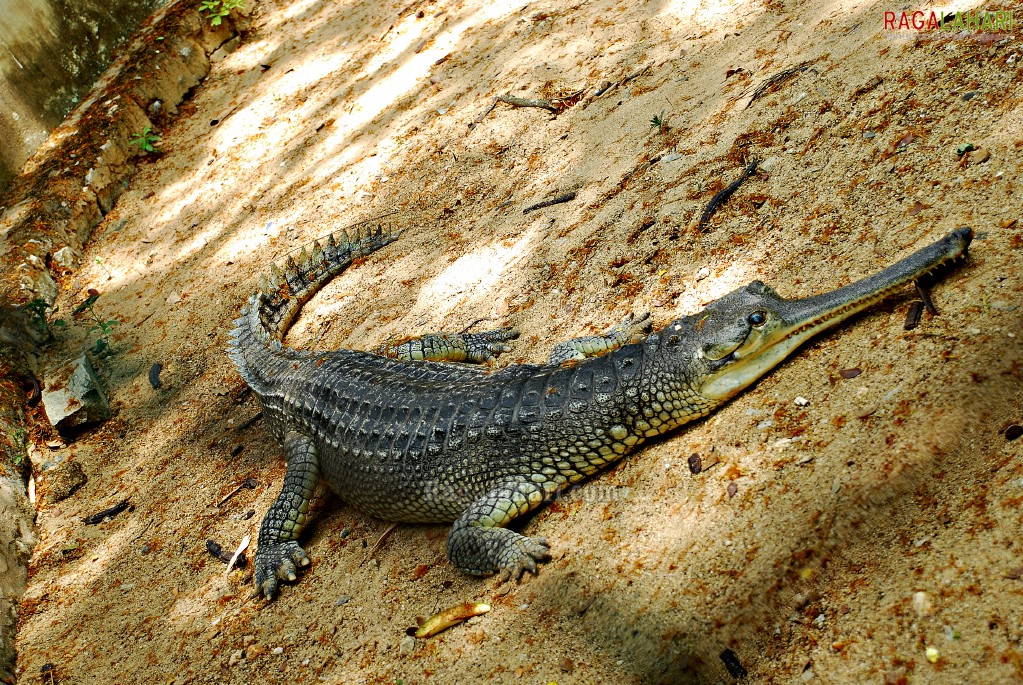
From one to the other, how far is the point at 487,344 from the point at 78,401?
11.9ft

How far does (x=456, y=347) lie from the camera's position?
5.13 m

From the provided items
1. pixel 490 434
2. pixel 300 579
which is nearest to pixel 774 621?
pixel 490 434

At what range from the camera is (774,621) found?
9.12 ft

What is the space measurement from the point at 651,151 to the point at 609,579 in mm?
3355

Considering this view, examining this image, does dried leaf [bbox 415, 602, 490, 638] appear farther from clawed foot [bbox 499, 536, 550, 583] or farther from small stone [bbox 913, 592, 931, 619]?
small stone [bbox 913, 592, 931, 619]

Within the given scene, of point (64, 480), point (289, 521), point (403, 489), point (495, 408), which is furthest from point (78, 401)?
point (495, 408)

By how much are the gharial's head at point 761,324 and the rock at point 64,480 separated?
4.75m

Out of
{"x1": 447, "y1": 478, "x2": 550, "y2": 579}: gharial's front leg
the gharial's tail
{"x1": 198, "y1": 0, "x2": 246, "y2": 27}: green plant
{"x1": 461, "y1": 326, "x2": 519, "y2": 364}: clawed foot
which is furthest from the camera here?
{"x1": 198, "y1": 0, "x2": 246, "y2": 27}: green plant

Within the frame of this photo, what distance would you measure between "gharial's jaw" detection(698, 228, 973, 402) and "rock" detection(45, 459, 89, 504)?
4.89 m

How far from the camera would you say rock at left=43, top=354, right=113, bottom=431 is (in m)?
6.29

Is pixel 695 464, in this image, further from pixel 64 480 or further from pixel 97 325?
pixel 97 325

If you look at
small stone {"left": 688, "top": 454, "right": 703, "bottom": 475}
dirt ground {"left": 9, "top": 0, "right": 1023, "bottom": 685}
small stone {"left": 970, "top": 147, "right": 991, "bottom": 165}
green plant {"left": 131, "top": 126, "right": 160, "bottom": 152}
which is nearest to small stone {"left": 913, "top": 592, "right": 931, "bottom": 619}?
dirt ground {"left": 9, "top": 0, "right": 1023, "bottom": 685}

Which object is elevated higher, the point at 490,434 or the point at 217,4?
the point at 217,4

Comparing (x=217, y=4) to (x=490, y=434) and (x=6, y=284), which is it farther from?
(x=490, y=434)
